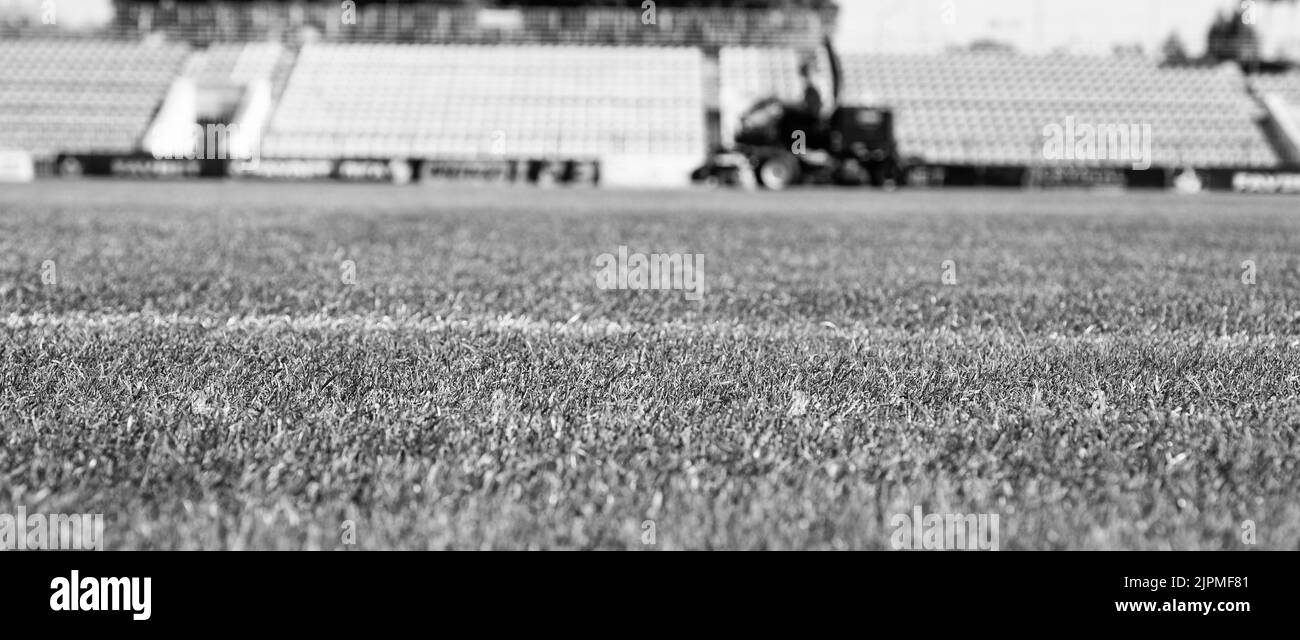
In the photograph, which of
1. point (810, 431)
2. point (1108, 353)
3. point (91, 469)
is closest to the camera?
point (91, 469)

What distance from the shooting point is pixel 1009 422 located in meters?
2.57

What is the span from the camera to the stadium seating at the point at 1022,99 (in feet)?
121

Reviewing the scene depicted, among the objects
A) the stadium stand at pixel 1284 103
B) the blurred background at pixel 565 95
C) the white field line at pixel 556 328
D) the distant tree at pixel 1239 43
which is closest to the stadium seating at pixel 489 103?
the blurred background at pixel 565 95

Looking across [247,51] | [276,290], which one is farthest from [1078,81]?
[276,290]

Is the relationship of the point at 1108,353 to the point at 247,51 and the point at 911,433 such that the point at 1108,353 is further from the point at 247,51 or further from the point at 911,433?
the point at 247,51

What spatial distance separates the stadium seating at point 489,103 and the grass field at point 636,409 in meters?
30.7

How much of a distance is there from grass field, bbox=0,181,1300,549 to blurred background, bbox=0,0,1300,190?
2363cm

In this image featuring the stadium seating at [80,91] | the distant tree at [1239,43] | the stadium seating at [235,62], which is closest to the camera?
the stadium seating at [80,91]

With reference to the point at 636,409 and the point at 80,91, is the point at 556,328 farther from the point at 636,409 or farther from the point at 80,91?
the point at 80,91

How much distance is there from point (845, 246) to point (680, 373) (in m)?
5.35

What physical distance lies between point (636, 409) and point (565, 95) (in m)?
38.7

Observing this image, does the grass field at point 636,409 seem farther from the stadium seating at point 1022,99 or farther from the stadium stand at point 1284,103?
the stadium stand at point 1284,103

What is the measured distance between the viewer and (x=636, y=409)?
8.68ft

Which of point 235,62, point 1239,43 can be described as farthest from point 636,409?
point 1239,43
